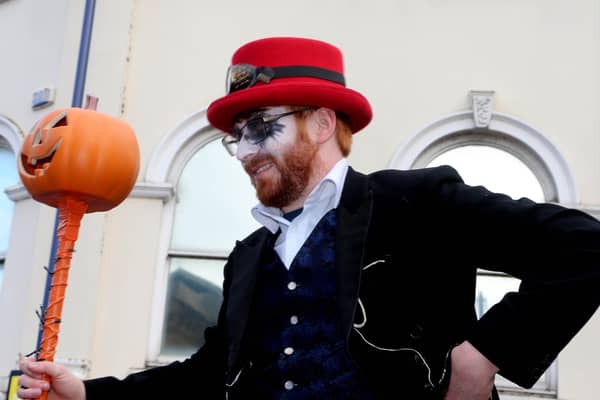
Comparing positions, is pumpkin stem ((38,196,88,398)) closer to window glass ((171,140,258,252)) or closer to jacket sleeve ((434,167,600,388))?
jacket sleeve ((434,167,600,388))

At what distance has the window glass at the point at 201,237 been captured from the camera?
5762 mm

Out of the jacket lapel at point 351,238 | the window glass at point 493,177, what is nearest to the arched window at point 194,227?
the window glass at point 493,177

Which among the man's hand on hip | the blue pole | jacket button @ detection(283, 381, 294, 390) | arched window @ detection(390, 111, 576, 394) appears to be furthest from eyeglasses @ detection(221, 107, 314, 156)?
the blue pole

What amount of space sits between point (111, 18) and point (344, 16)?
1779 millimetres

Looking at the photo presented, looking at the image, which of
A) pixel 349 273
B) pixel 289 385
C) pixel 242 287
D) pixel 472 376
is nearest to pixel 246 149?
pixel 242 287

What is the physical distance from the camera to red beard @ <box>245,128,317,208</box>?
2242mm

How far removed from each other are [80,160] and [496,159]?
→ 3994mm

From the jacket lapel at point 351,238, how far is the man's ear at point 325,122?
0.20 m

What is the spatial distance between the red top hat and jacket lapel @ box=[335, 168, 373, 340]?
26 cm

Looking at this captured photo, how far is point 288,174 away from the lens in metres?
2.25

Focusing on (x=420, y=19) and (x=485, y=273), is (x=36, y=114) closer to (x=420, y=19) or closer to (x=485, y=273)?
(x=420, y=19)

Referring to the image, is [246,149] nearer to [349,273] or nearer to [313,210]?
[313,210]

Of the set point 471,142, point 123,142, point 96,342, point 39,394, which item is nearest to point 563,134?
point 471,142

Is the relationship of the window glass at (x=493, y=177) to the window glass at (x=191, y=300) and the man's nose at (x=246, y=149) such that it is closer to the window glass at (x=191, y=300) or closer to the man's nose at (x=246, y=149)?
the window glass at (x=191, y=300)
